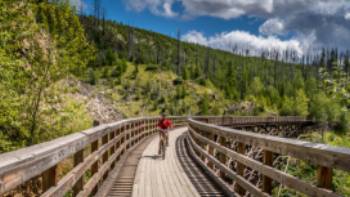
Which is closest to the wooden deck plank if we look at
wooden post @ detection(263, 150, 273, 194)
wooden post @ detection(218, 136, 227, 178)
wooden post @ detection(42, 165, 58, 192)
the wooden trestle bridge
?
the wooden trestle bridge

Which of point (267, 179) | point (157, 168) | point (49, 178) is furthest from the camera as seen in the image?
point (157, 168)

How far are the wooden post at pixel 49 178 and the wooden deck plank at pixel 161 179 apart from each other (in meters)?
3.61

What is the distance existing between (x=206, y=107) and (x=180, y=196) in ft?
238

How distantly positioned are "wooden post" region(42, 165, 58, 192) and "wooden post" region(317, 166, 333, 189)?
2.76 meters

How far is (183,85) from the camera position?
96.1 metres

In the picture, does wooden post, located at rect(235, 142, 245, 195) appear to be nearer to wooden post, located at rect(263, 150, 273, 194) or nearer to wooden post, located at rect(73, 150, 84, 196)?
wooden post, located at rect(263, 150, 273, 194)

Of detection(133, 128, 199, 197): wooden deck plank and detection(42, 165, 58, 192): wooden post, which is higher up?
detection(42, 165, 58, 192): wooden post

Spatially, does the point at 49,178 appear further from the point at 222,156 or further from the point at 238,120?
the point at 238,120

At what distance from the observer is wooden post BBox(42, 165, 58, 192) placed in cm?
369

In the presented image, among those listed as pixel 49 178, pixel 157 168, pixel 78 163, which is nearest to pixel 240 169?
pixel 78 163

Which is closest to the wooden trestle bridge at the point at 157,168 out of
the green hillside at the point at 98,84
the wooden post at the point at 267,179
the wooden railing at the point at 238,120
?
the wooden post at the point at 267,179

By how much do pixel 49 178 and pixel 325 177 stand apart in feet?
9.32

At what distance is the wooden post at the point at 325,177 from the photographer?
353cm

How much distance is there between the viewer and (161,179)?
901 cm
